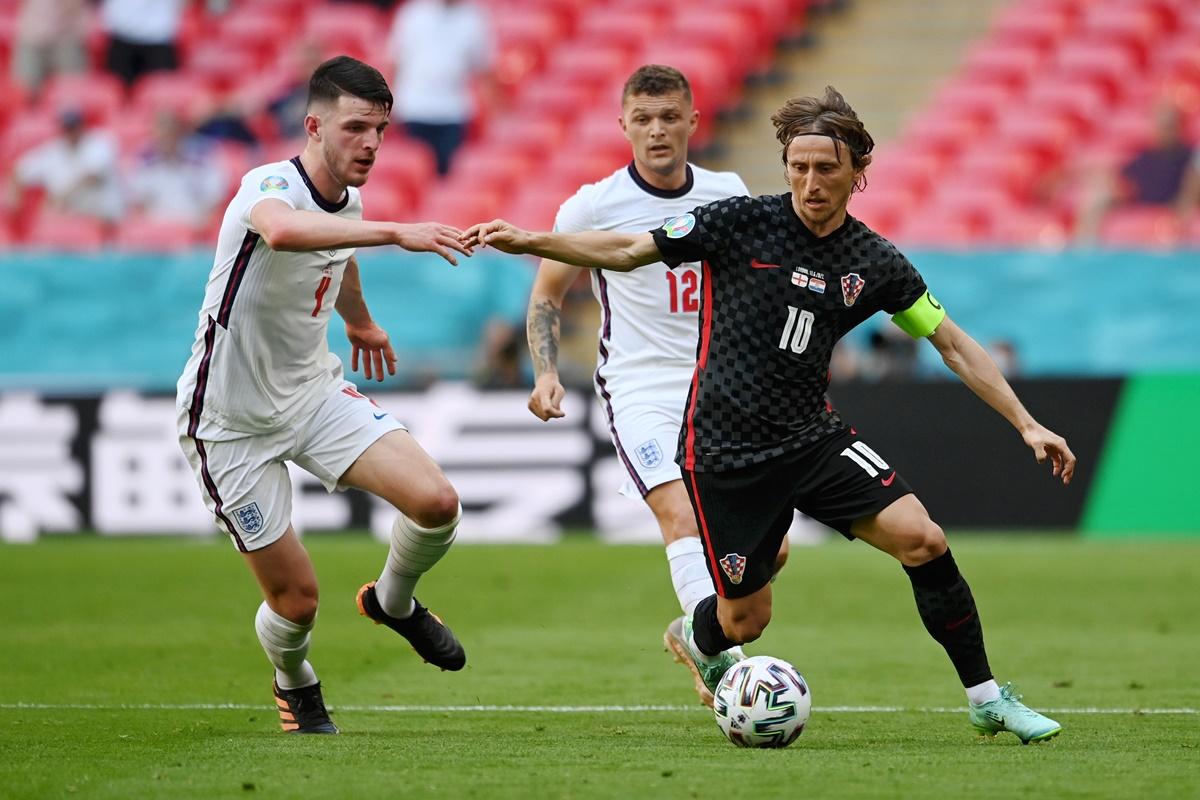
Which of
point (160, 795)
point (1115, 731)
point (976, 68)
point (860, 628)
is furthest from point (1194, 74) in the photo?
point (160, 795)

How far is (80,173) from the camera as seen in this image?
19.0 metres

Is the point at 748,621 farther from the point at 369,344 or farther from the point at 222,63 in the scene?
the point at 222,63

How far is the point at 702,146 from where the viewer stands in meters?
20.8

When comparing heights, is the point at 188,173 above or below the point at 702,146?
below

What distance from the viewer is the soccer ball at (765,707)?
21.6 ft

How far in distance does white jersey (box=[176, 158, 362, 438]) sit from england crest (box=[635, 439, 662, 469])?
54.5 inches

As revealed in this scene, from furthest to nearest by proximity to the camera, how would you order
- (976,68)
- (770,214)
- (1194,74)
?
(976,68) → (1194,74) → (770,214)

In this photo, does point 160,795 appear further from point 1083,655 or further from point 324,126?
point 1083,655

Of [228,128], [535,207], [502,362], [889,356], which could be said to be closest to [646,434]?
[502,362]

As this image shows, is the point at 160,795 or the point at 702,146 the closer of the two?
the point at 160,795

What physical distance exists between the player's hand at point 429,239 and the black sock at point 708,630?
6.05 feet

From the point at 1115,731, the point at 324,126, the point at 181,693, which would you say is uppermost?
the point at 324,126

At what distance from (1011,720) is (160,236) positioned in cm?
1370

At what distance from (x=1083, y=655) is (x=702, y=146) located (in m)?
11.8
